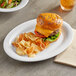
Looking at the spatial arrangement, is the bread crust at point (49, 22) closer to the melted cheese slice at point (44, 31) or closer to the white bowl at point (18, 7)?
the melted cheese slice at point (44, 31)

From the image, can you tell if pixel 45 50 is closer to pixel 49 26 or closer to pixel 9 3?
pixel 49 26

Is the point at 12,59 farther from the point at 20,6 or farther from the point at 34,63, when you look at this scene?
the point at 20,6

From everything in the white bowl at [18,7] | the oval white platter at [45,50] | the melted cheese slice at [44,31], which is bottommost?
the oval white platter at [45,50]

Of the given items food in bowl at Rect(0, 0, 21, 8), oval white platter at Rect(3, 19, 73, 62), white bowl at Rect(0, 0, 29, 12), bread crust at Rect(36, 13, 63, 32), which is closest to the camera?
oval white platter at Rect(3, 19, 73, 62)

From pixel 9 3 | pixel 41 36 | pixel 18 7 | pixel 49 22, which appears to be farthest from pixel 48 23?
pixel 9 3

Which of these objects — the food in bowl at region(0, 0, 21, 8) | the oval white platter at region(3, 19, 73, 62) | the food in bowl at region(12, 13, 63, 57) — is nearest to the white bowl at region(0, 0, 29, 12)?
the food in bowl at region(0, 0, 21, 8)

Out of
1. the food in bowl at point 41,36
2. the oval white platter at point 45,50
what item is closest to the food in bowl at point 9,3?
the oval white platter at point 45,50

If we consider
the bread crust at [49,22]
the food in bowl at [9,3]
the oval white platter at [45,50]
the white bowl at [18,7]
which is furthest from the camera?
the food in bowl at [9,3]

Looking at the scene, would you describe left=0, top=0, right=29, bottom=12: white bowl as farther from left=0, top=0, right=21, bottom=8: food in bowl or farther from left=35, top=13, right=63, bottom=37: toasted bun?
left=35, top=13, right=63, bottom=37: toasted bun
